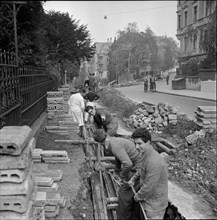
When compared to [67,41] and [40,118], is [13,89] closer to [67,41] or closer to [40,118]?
[40,118]

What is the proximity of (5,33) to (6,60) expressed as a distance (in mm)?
4231

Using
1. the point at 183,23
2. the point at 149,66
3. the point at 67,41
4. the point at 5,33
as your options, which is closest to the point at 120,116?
the point at 5,33

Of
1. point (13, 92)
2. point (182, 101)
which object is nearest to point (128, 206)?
point (13, 92)

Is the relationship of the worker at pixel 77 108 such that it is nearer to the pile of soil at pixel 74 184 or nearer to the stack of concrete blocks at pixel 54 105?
the stack of concrete blocks at pixel 54 105

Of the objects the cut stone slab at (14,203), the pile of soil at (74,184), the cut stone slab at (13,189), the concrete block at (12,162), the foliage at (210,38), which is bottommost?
the pile of soil at (74,184)

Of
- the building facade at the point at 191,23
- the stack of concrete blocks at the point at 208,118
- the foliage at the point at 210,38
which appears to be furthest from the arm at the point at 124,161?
the building facade at the point at 191,23

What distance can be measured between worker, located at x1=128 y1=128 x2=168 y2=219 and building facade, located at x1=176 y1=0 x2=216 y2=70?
3309cm

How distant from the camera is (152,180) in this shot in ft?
11.6

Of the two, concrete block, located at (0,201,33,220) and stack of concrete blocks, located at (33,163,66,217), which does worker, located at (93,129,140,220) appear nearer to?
stack of concrete blocks, located at (33,163,66,217)

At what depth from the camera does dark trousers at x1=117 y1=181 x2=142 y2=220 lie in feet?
14.2

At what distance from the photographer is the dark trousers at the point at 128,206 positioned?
4324 mm

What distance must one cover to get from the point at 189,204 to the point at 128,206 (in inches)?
47.5

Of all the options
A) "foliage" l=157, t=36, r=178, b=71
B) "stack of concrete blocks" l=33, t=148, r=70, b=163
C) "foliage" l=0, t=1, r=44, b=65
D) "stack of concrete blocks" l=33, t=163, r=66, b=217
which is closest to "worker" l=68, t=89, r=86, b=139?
"foliage" l=0, t=1, r=44, b=65

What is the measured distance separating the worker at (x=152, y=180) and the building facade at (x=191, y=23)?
3309 centimetres
